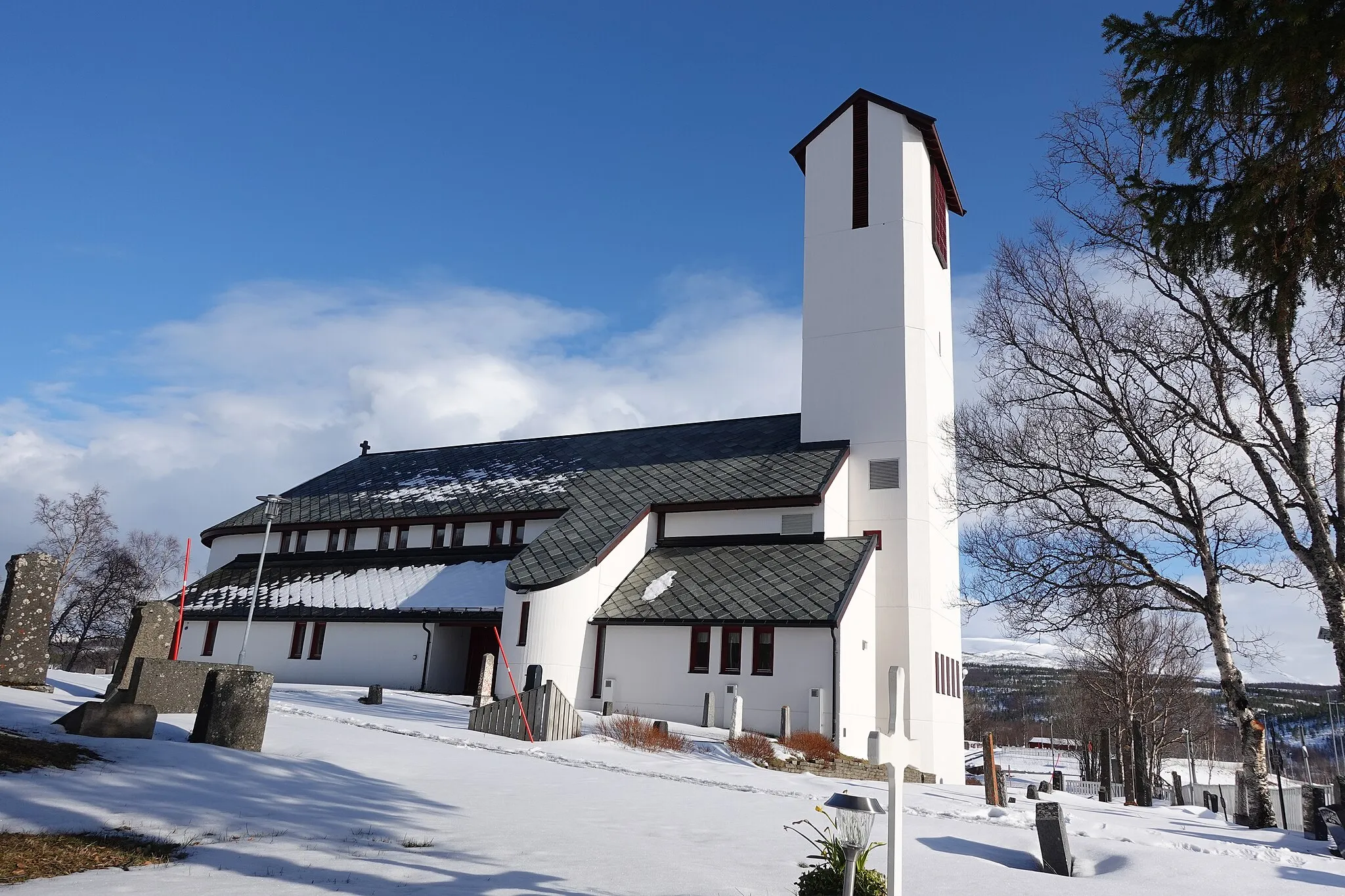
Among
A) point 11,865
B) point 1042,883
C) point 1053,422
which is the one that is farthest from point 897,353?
point 11,865

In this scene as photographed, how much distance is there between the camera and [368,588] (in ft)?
106

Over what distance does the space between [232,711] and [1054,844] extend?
988 cm

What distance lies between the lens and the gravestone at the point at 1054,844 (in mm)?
8883

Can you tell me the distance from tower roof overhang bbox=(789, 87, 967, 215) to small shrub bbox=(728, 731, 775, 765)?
23954 millimetres

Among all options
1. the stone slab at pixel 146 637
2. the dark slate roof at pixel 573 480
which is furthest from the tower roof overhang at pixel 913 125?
the stone slab at pixel 146 637

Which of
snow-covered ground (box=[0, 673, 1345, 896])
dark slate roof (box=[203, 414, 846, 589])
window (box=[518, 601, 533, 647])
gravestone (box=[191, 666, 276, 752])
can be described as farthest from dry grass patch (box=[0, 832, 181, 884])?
dark slate roof (box=[203, 414, 846, 589])

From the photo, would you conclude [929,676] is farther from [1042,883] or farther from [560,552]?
[1042,883]

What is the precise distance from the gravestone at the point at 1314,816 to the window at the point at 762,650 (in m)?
12.2

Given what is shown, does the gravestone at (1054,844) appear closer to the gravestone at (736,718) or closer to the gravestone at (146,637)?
the gravestone at (736,718)

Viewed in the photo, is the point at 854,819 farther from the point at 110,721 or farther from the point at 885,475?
the point at 885,475

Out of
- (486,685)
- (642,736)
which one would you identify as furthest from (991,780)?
(486,685)

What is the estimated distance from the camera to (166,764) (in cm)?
973

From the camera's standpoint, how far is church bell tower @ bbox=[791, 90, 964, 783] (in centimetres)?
2875

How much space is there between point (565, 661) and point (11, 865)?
795 inches
